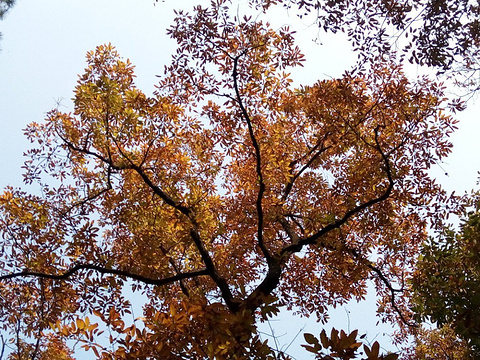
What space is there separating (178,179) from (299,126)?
10.6ft

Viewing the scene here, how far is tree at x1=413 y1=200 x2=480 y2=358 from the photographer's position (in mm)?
5109

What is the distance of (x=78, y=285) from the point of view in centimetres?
679

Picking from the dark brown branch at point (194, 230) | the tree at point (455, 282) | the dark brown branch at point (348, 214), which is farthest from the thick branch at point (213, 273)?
the tree at point (455, 282)

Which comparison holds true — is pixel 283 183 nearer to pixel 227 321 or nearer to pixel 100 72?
pixel 100 72

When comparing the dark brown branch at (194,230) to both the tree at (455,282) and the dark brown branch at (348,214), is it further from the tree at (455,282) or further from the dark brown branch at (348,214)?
the tree at (455,282)

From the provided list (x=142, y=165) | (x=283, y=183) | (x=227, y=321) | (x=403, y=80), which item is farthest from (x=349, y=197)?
(x=227, y=321)

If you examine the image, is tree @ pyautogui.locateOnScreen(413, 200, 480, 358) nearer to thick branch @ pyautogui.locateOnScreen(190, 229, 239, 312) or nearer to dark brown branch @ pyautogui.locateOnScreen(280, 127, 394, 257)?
dark brown branch @ pyautogui.locateOnScreen(280, 127, 394, 257)

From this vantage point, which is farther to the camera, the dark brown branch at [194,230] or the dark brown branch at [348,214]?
the dark brown branch at [194,230]

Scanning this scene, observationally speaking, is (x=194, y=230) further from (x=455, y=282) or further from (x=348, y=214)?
(x=455, y=282)

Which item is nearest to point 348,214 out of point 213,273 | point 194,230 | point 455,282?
point 455,282

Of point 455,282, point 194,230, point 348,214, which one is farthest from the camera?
point 194,230

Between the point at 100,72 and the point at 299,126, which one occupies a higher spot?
the point at 100,72

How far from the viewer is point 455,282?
5.77 m

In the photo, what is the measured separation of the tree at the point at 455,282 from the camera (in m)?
5.11
